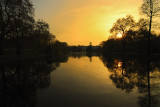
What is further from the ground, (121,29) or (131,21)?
(131,21)

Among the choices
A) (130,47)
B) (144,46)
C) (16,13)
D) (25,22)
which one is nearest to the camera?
(16,13)

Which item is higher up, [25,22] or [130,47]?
[25,22]

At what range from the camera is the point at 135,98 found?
493 cm

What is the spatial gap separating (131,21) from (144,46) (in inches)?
524

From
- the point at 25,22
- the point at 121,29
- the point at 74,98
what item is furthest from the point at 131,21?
the point at 74,98

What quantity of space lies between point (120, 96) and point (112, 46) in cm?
7181

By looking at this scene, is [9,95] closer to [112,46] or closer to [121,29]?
[121,29]

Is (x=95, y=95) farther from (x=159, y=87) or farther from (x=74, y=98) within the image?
(x=159, y=87)

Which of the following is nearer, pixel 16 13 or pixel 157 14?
pixel 157 14

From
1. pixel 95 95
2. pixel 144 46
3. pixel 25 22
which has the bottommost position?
pixel 95 95

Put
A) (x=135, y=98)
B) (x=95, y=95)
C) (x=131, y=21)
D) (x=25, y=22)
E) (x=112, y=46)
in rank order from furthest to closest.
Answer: (x=112, y=46)
(x=131, y=21)
(x=25, y=22)
(x=95, y=95)
(x=135, y=98)

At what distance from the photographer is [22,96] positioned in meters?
5.14

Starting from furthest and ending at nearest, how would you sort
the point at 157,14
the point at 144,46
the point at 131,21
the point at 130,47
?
1. the point at 130,47
2. the point at 131,21
3. the point at 144,46
4. the point at 157,14

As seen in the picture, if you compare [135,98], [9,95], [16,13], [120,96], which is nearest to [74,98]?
[120,96]
